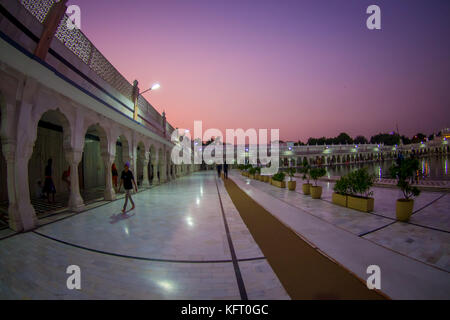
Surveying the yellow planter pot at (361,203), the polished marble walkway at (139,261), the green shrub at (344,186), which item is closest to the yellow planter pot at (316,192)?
the green shrub at (344,186)

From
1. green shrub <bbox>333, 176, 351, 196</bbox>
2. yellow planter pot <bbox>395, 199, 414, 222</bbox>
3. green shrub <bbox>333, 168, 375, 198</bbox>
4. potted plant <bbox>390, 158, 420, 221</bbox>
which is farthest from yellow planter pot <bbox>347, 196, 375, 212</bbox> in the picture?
yellow planter pot <bbox>395, 199, 414, 222</bbox>

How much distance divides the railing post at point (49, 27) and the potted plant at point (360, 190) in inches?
432

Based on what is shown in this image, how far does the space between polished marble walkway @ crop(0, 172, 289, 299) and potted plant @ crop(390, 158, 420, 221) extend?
4.60 meters

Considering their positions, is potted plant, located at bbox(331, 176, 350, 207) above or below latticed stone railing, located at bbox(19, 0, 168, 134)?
below

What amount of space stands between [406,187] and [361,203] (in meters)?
1.34

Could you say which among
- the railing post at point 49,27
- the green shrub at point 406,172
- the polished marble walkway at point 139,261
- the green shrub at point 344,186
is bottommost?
the polished marble walkway at point 139,261

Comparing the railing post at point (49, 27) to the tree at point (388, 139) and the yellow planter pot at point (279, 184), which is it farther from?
the tree at point (388, 139)

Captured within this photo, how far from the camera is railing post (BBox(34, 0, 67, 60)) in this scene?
5.36 metres

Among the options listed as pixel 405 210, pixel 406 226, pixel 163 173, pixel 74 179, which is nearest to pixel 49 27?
pixel 74 179

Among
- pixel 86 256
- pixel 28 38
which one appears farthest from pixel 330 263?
pixel 28 38

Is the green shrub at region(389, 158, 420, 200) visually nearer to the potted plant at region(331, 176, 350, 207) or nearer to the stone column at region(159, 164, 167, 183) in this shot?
the potted plant at region(331, 176, 350, 207)

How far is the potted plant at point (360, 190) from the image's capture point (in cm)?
648


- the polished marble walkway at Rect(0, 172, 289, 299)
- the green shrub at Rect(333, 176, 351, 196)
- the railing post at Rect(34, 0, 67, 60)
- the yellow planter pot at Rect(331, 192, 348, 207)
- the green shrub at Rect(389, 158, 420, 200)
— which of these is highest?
the railing post at Rect(34, 0, 67, 60)

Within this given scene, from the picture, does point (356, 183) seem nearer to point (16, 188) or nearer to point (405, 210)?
point (405, 210)
